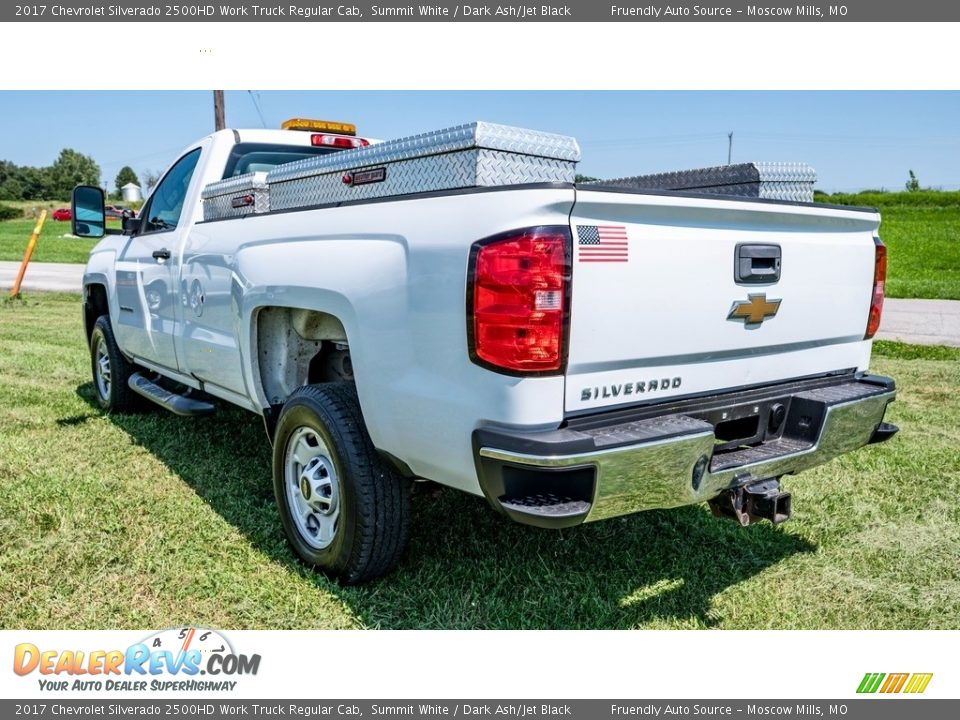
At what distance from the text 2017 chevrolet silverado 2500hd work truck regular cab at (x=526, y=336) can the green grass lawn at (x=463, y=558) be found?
32 cm

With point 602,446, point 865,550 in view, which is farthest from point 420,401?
point 865,550

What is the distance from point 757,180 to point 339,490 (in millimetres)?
2269

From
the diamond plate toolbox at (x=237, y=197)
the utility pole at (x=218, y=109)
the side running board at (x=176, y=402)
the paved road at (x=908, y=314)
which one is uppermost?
the utility pole at (x=218, y=109)

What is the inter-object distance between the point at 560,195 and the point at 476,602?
1.69 meters

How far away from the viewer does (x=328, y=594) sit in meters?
3.16

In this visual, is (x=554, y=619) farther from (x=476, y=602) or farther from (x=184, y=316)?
(x=184, y=316)

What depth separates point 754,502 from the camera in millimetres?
2865

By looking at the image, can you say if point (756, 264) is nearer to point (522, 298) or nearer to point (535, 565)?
point (522, 298)

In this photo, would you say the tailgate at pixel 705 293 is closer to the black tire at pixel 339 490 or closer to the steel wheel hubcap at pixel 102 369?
the black tire at pixel 339 490

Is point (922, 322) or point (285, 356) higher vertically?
point (285, 356)

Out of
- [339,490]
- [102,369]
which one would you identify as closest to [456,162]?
[339,490]

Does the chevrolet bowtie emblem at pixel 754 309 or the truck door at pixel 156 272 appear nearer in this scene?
the chevrolet bowtie emblem at pixel 754 309

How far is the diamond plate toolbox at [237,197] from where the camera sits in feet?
12.7

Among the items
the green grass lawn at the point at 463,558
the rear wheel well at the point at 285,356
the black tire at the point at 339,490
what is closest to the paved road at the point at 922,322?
the green grass lawn at the point at 463,558
